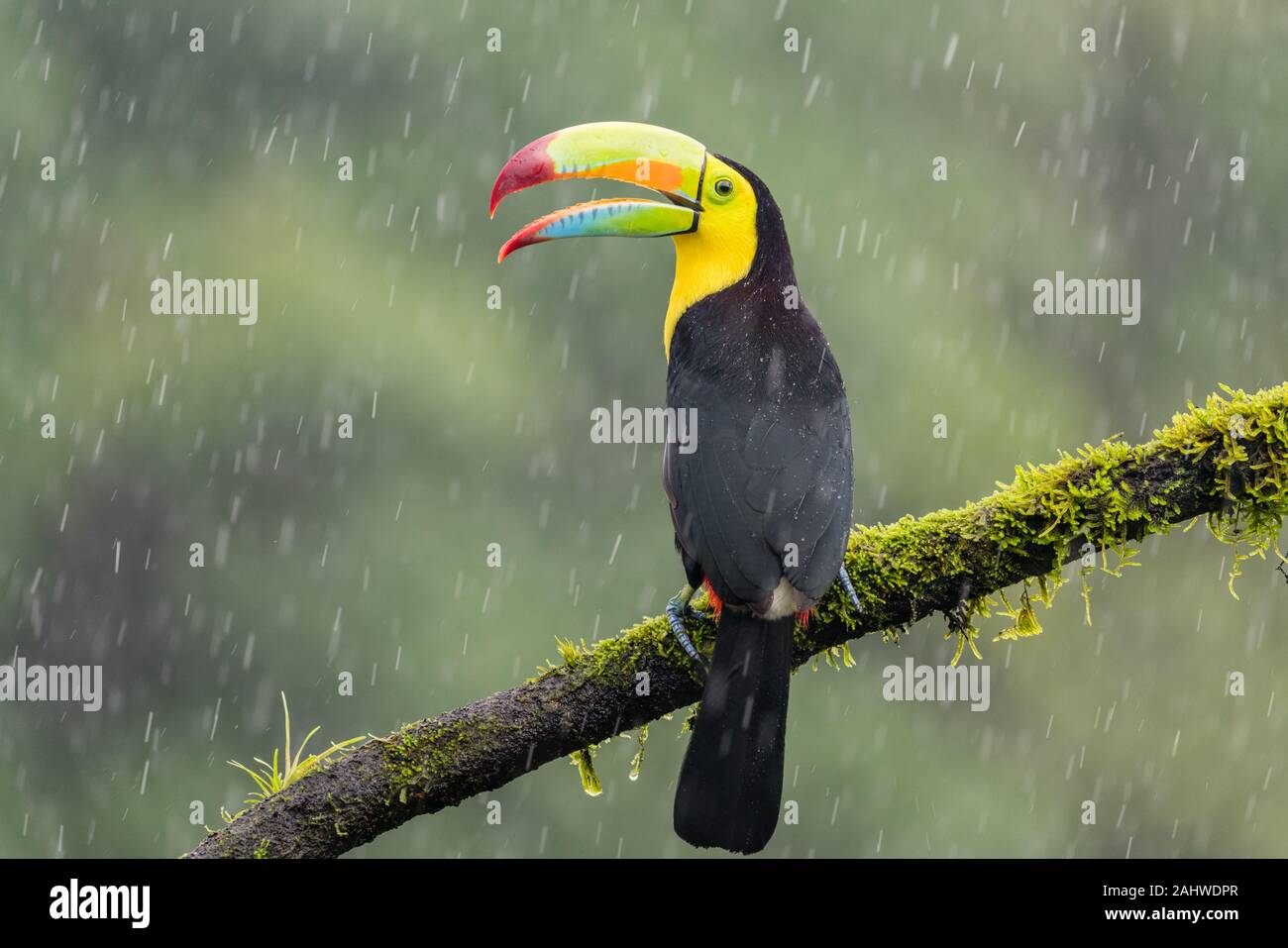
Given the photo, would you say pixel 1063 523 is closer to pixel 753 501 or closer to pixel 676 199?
pixel 753 501

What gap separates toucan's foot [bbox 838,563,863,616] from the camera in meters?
3.84

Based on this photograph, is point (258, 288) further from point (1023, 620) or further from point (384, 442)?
point (1023, 620)

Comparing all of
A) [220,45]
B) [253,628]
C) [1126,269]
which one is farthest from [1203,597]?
[220,45]

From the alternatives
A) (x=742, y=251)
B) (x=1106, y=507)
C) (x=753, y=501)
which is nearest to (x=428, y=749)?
(x=753, y=501)

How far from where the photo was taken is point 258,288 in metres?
13.3

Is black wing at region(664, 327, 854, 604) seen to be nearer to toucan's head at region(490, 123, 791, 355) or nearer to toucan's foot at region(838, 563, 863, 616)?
toucan's foot at region(838, 563, 863, 616)

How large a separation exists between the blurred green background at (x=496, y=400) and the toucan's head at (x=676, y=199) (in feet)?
25.0

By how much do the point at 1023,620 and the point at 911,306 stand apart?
991 cm

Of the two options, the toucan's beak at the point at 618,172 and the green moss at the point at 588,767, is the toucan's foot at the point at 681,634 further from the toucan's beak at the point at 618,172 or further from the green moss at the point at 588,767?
the toucan's beak at the point at 618,172

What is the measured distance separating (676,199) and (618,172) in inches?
8.0

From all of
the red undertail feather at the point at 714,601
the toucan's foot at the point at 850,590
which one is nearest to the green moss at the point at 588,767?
the red undertail feather at the point at 714,601

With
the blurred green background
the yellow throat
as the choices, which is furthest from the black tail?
the blurred green background

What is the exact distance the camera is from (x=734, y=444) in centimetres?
420
